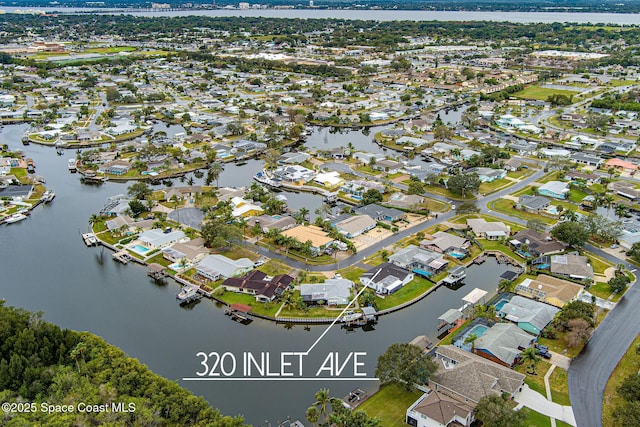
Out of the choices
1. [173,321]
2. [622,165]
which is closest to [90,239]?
[173,321]

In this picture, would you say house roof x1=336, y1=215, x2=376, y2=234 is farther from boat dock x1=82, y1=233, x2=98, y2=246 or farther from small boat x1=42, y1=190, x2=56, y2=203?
small boat x1=42, y1=190, x2=56, y2=203

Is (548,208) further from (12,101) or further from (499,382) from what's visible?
(12,101)

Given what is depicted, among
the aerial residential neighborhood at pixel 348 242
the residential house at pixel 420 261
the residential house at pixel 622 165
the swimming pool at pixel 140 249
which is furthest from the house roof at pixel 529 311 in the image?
the residential house at pixel 622 165

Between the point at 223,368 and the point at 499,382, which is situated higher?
the point at 499,382

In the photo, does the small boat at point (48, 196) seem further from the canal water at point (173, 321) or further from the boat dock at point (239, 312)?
the boat dock at point (239, 312)

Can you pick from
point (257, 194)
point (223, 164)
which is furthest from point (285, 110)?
point (257, 194)
